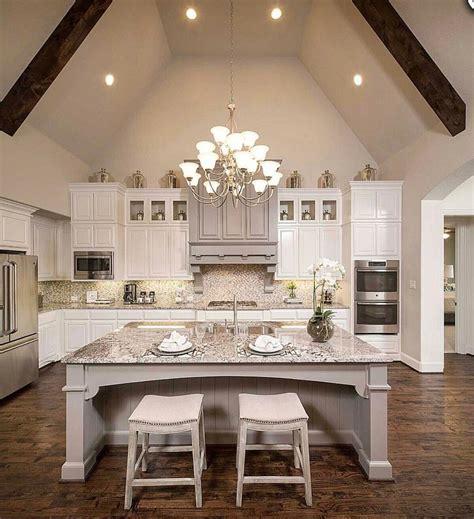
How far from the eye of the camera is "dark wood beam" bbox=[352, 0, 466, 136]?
11.8 feet

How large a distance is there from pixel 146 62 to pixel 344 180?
362 centimetres

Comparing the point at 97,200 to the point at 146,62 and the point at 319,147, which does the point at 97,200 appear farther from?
the point at 319,147

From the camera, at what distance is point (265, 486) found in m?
2.28

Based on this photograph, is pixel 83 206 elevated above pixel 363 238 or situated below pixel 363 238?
above

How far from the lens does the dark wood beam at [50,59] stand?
11.6 feet

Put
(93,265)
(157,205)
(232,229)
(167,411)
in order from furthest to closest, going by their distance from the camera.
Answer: (157,205) → (93,265) → (232,229) → (167,411)

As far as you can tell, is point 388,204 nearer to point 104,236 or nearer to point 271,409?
point 271,409

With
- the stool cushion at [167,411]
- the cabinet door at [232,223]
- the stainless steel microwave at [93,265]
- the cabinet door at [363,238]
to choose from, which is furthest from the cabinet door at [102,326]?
the cabinet door at [363,238]

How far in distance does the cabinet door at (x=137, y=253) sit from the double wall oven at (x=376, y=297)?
3.28 m

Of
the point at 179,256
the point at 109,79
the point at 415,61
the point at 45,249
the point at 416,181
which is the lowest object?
the point at 179,256

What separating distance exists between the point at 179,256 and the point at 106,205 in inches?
53.5

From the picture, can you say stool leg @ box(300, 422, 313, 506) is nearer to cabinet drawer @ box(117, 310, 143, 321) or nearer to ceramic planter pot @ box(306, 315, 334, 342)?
ceramic planter pot @ box(306, 315, 334, 342)

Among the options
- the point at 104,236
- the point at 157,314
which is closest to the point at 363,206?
the point at 157,314

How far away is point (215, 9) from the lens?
4.57 m
